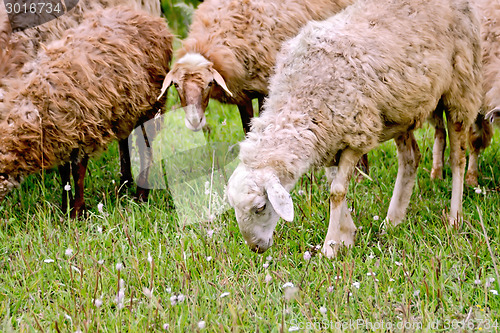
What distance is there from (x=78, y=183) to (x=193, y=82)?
1159 millimetres

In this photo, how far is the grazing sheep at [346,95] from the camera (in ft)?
12.2

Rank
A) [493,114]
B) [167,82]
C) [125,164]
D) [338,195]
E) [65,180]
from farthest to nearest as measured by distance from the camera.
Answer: [125,164] → [65,180] → [167,82] → [493,114] → [338,195]

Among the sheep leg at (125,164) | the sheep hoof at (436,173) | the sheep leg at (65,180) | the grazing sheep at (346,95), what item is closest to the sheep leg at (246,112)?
the sheep leg at (125,164)

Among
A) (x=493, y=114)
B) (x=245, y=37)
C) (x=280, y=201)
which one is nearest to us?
(x=280, y=201)

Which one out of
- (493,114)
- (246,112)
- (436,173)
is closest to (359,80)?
(493,114)

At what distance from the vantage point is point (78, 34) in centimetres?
488

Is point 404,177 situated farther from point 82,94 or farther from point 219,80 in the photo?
point 82,94

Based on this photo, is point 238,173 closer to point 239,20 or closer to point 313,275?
point 313,275

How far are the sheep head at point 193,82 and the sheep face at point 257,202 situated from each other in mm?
1091

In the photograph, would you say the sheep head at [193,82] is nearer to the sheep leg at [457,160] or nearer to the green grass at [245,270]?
the green grass at [245,270]

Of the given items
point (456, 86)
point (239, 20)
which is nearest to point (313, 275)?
point (456, 86)

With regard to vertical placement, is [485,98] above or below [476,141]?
above

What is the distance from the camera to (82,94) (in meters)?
4.59

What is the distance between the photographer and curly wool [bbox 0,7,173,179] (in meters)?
4.49
